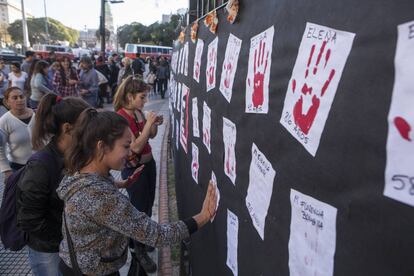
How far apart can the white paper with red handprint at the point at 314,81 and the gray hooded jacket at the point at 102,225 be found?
2.71 feet

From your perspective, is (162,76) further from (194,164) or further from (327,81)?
(327,81)

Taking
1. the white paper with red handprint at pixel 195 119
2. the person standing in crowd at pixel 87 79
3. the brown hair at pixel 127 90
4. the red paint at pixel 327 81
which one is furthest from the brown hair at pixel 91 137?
the person standing in crowd at pixel 87 79

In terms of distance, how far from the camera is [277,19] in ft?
4.43

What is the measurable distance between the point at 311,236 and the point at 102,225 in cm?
96

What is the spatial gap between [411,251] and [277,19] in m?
0.92

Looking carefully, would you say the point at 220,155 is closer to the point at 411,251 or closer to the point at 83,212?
the point at 83,212

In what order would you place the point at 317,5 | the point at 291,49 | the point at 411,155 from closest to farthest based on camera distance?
the point at 411,155
the point at 317,5
the point at 291,49

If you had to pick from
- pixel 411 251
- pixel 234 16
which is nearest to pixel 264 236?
pixel 411 251

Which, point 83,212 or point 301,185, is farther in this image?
point 83,212

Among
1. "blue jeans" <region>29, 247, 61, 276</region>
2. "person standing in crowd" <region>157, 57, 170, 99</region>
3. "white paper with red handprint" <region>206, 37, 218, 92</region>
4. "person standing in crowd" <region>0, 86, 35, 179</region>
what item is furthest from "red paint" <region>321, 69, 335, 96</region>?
"person standing in crowd" <region>157, 57, 170, 99</region>

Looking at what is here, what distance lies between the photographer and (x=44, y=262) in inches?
89.8

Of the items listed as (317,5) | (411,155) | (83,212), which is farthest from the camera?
(83,212)

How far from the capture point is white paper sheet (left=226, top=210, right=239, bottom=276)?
5.91 feet

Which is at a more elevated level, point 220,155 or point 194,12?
point 194,12
